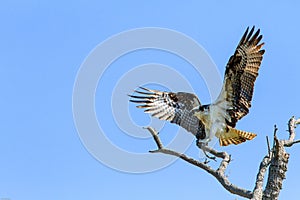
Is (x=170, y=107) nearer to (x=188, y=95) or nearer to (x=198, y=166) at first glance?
(x=188, y=95)

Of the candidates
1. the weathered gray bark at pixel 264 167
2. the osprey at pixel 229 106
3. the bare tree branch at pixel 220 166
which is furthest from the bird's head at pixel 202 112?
the bare tree branch at pixel 220 166

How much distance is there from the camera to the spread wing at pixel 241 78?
11117 mm

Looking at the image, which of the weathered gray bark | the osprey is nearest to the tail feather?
the osprey

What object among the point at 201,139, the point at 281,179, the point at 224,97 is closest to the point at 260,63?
the point at 224,97

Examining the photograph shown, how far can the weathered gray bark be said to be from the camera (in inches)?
334

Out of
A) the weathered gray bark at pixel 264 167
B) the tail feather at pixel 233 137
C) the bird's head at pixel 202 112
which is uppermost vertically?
the bird's head at pixel 202 112

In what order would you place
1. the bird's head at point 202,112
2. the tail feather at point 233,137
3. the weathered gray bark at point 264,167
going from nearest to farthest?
the weathered gray bark at point 264,167 → the tail feather at point 233,137 → the bird's head at point 202,112

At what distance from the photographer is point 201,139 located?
37.1 ft

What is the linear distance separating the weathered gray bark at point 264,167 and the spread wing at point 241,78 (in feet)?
3.60

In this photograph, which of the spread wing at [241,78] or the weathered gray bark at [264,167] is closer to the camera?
the weathered gray bark at [264,167]

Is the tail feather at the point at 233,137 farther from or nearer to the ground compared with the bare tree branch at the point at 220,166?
farther from the ground

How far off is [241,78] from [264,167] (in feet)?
8.48

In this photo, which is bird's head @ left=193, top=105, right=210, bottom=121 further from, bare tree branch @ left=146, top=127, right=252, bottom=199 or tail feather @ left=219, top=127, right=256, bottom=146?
bare tree branch @ left=146, top=127, right=252, bottom=199

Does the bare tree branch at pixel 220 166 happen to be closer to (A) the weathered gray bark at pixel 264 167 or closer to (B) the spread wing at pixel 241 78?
(A) the weathered gray bark at pixel 264 167
